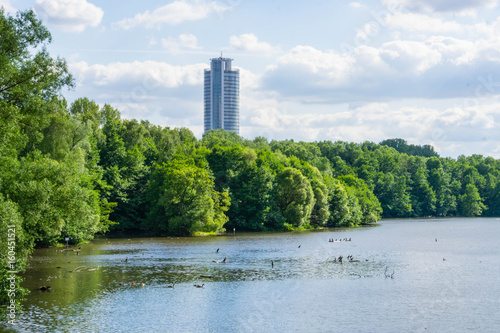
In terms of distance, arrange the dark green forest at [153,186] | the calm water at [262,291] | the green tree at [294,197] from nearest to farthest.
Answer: the calm water at [262,291] < the dark green forest at [153,186] < the green tree at [294,197]

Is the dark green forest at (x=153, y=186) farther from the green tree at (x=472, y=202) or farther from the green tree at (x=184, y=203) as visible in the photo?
the green tree at (x=472, y=202)

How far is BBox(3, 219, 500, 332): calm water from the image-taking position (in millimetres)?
36438

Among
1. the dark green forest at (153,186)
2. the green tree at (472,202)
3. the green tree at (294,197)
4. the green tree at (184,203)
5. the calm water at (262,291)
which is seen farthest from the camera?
the green tree at (472,202)

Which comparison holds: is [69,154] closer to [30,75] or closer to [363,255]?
[363,255]

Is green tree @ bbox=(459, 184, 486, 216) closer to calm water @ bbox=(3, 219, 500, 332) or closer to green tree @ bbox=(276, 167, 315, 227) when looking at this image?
green tree @ bbox=(276, 167, 315, 227)

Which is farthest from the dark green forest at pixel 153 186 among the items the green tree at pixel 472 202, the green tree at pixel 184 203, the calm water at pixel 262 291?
the green tree at pixel 472 202

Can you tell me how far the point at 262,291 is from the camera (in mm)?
47031

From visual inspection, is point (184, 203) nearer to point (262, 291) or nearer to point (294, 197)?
point (294, 197)

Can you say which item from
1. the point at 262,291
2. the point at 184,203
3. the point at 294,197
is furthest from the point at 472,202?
the point at 262,291

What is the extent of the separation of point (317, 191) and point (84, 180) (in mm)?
60123

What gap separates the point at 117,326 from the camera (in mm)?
35281

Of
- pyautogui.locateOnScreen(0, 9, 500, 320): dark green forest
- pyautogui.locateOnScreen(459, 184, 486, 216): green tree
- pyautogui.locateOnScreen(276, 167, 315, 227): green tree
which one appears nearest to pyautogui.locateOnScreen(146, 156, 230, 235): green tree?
pyautogui.locateOnScreen(0, 9, 500, 320): dark green forest

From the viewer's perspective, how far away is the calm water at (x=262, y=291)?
120 feet

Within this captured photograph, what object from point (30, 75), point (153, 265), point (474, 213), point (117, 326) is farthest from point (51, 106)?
point (474, 213)
